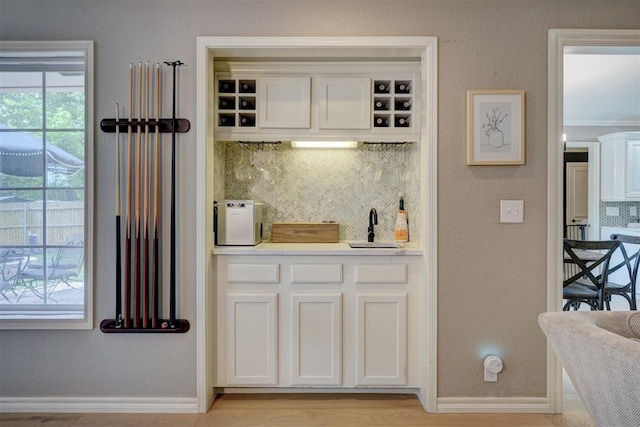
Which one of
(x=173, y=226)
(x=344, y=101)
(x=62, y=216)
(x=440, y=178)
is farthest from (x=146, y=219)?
(x=440, y=178)

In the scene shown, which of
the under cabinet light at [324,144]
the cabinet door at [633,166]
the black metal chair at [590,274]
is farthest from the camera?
the cabinet door at [633,166]

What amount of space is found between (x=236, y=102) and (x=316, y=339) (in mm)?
1549

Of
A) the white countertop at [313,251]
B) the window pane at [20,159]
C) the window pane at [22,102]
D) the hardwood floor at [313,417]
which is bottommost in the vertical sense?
the hardwood floor at [313,417]

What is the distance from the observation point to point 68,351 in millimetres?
2111

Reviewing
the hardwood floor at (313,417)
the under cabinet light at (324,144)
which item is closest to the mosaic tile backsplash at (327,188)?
the under cabinet light at (324,144)

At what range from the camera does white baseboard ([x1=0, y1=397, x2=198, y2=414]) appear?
6.88 ft

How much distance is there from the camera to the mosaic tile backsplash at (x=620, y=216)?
17.5 ft

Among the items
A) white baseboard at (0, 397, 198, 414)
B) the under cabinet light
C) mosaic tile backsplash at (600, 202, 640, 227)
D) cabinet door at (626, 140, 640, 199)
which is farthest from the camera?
mosaic tile backsplash at (600, 202, 640, 227)

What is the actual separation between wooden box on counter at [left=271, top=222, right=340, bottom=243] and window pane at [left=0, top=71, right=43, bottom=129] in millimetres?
1614

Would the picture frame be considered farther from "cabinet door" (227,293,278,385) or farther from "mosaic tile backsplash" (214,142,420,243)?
"cabinet door" (227,293,278,385)

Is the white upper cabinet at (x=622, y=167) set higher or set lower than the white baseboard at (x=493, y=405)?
higher

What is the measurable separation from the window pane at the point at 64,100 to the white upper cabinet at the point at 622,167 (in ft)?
21.2

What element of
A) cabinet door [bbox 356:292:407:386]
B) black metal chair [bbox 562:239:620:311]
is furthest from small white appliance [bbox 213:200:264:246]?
black metal chair [bbox 562:239:620:311]

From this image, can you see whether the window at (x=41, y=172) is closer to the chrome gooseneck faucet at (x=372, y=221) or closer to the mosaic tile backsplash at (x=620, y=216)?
the chrome gooseneck faucet at (x=372, y=221)
